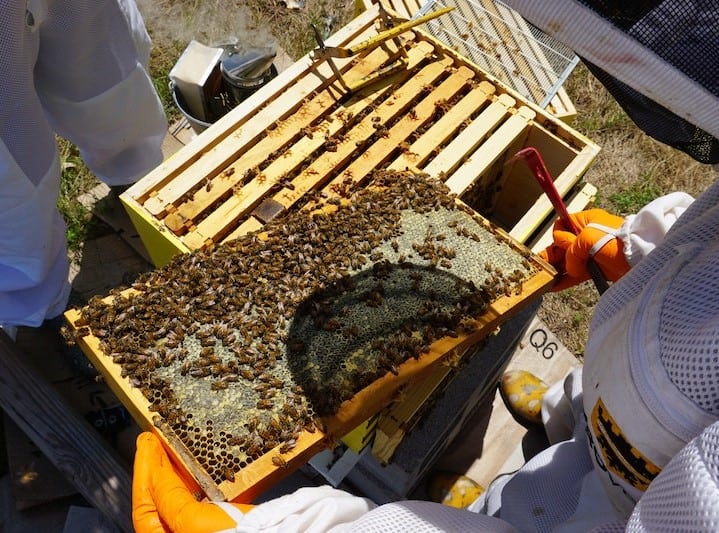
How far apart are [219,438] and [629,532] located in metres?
1.21

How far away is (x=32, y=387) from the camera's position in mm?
2938

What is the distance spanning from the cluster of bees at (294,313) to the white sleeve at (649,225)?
0.39m

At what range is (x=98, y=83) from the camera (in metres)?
2.77

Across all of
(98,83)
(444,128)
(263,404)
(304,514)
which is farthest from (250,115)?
(304,514)

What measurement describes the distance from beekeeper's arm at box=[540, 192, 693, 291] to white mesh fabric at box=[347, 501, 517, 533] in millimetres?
976

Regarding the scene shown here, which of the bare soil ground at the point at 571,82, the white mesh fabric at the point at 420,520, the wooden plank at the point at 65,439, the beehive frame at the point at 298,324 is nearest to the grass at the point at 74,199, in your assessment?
the bare soil ground at the point at 571,82

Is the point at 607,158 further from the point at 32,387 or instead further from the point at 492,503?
the point at 32,387

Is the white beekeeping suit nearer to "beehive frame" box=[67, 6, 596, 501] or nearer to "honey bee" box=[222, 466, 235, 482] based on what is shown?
"beehive frame" box=[67, 6, 596, 501]

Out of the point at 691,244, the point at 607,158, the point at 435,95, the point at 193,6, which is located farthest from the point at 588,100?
the point at 691,244

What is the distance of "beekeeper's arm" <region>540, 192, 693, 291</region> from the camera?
1.93 metres

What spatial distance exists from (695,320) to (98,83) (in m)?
2.67

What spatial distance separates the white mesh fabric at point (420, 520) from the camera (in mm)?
1429

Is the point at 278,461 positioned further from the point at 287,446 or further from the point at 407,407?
the point at 407,407

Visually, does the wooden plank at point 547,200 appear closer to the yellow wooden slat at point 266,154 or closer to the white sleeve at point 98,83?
the yellow wooden slat at point 266,154
